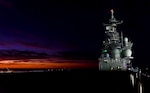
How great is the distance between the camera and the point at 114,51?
80.2 m

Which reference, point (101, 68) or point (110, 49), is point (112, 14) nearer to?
point (110, 49)

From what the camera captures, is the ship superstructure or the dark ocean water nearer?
the dark ocean water

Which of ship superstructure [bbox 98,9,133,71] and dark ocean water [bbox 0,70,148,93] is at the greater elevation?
ship superstructure [bbox 98,9,133,71]

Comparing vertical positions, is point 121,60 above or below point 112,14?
below

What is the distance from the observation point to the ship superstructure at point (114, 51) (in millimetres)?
79938

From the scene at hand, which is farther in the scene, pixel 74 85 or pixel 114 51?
pixel 114 51

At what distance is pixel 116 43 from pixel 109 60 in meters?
5.90

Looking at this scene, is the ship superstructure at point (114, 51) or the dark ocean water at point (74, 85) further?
the ship superstructure at point (114, 51)

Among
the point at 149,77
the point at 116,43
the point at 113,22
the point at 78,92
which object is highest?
the point at 113,22

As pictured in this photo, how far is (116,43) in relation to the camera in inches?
3135

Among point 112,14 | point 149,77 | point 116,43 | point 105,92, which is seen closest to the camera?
point 149,77

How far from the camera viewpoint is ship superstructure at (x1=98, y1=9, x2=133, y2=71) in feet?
262

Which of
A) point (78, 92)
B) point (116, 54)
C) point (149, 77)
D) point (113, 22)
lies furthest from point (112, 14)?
point (149, 77)

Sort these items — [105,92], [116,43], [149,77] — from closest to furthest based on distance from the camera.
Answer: [149,77] < [105,92] < [116,43]
